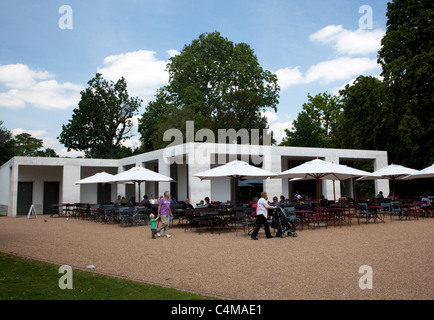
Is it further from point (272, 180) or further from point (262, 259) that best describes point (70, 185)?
point (262, 259)

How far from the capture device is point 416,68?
25.6 m

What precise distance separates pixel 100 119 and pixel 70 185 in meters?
23.8

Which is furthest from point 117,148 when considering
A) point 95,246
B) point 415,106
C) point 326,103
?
point 95,246

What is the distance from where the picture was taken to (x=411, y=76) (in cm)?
2594

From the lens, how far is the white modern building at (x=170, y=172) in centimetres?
1965

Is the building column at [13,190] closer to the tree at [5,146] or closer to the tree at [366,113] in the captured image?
the tree at [5,146]

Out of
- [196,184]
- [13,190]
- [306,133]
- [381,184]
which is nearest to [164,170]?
[196,184]

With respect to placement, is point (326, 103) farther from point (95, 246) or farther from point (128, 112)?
point (95, 246)

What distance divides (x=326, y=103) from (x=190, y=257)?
40.6 meters

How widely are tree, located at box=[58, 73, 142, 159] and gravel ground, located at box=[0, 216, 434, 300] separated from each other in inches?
1368

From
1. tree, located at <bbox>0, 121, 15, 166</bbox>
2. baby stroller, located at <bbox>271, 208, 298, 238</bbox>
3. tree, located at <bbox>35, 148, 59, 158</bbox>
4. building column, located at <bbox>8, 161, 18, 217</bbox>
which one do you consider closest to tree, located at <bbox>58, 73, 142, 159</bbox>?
tree, located at <bbox>0, 121, 15, 166</bbox>

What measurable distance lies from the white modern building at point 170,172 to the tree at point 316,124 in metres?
13.1

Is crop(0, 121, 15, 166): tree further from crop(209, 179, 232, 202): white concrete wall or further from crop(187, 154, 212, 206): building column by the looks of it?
crop(187, 154, 212, 206): building column

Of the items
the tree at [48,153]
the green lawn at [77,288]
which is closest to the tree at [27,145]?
the tree at [48,153]
